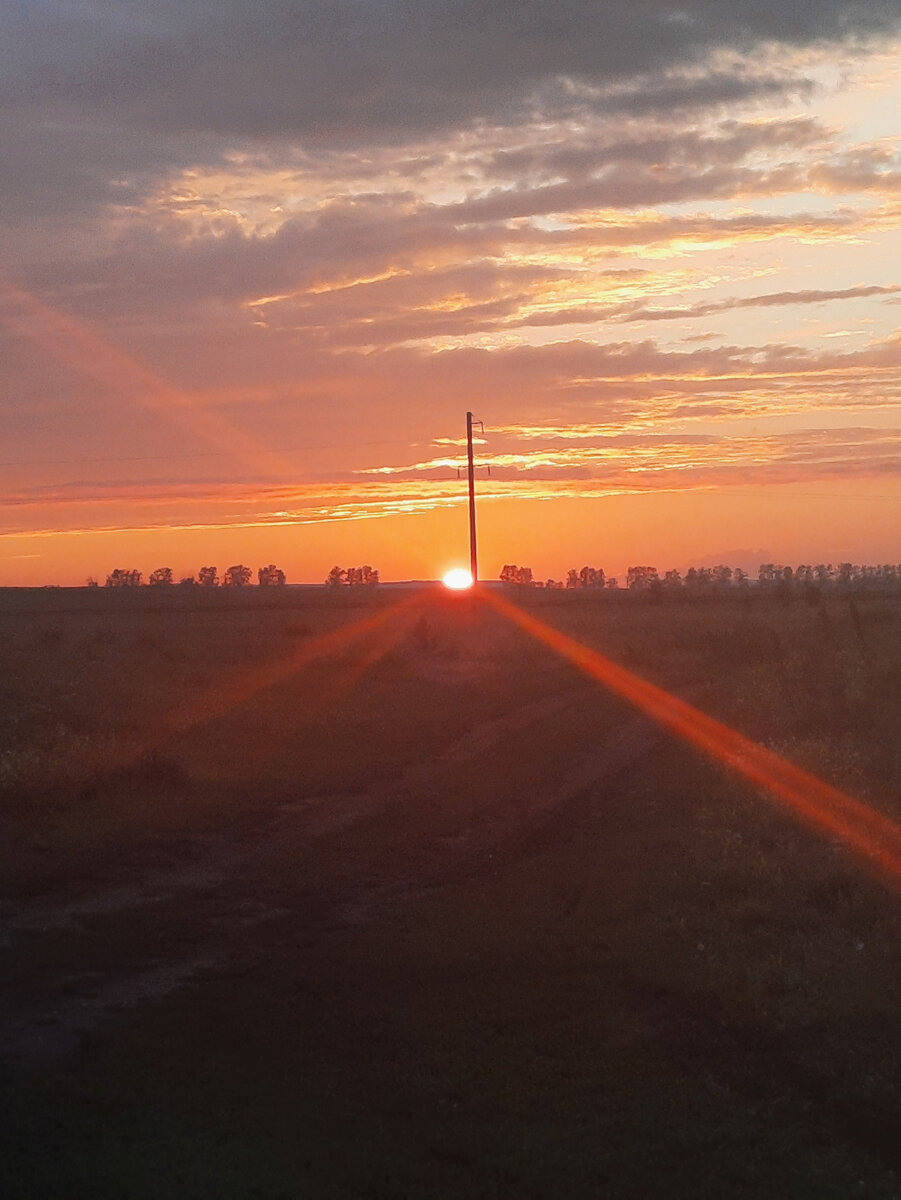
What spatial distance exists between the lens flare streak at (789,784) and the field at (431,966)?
368 millimetres

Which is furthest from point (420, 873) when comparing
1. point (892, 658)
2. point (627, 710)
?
point (892, 658)

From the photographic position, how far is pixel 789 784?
664 inches

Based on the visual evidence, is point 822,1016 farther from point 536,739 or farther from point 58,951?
point 536,739

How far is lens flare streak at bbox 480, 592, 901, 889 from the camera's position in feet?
43.1

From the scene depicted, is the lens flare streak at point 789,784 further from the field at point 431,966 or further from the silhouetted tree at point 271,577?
the silhouetted tree at point 271,577

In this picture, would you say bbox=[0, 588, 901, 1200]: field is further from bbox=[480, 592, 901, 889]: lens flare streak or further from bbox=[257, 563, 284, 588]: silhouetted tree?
bbox=[257, 563, 284, 588]: silhouetted tree

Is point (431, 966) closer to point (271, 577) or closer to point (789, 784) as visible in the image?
point (789, 784)

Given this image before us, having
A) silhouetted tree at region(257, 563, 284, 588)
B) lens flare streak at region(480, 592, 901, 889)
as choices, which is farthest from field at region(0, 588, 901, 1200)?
silhouetted tree at region(257, 563, 284, 588)

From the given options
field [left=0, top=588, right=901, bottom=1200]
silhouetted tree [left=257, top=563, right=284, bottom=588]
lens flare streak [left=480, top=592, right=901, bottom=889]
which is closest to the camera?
field [left=0, top=588, right=901, bottom=1200]

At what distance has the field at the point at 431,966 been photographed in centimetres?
630

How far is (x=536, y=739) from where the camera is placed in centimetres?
2334

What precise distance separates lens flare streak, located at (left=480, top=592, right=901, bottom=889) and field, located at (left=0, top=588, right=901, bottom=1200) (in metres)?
0.37

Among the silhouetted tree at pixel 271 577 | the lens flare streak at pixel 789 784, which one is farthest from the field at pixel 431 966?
the silhouetted tree at pixel 271 577

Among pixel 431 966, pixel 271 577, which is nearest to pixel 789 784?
pixel 431 966
